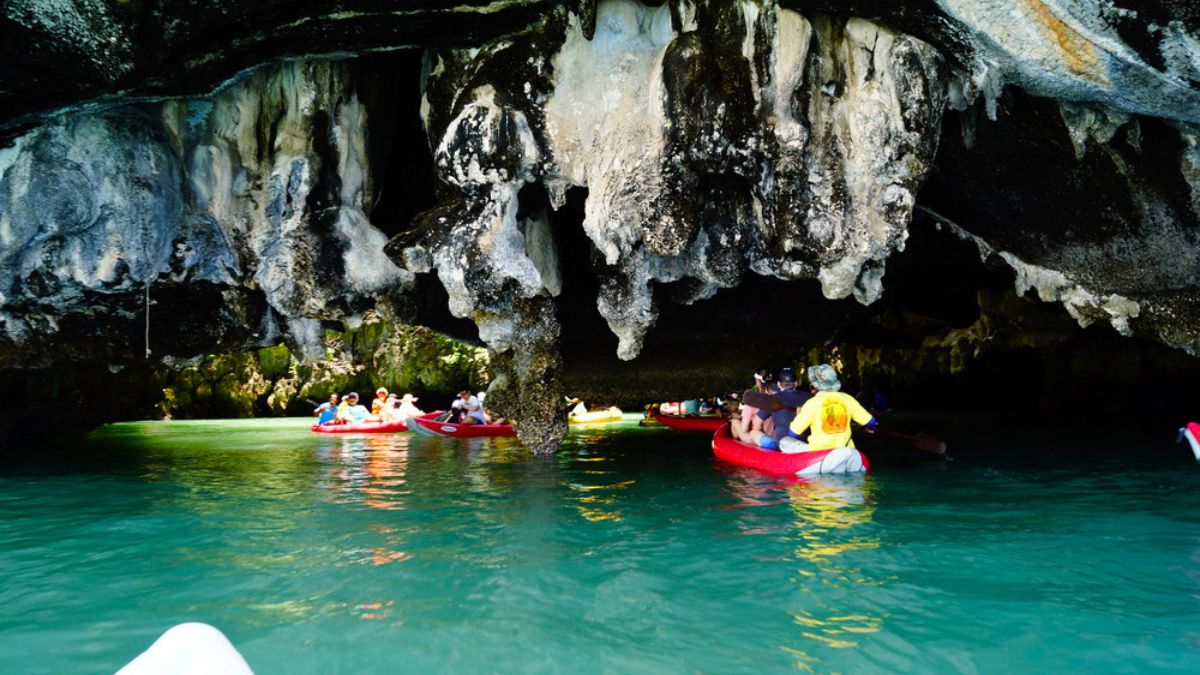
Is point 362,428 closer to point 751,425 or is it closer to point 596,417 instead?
point 596,417

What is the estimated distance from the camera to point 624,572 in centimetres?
486

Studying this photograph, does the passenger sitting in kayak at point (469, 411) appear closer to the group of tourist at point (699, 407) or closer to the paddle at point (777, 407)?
the group of tourist at point (699, 407)

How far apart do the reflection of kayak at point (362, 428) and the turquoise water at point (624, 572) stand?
9.24 metres

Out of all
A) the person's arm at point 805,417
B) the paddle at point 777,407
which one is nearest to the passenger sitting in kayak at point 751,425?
the paddle at point 777,407

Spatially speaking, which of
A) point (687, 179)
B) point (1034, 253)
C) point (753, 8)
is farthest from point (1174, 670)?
point (1034, 253)

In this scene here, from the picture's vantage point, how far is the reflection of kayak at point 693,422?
61.3 feet

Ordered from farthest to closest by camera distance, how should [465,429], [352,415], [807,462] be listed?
[352,415] → [465,429] → [807,462]

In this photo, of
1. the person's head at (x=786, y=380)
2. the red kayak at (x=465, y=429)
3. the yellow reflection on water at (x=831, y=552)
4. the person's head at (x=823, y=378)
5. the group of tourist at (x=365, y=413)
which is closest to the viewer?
the yellow reflection on water at (x=831, y=552)

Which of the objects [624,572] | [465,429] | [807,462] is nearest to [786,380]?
[807,462]

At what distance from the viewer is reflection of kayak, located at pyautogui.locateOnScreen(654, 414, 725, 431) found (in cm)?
1869

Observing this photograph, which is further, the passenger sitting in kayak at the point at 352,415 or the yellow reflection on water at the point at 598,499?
the passenger sitting in kayak at the point at 352,415

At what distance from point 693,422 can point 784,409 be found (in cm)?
915

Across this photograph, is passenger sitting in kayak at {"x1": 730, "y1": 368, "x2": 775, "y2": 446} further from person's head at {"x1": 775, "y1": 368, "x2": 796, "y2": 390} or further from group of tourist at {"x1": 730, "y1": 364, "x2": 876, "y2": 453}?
person's head at {"x1": 775, "y1": 368, "x2": 796, "y2": 390}

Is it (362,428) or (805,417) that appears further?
(362,428)
